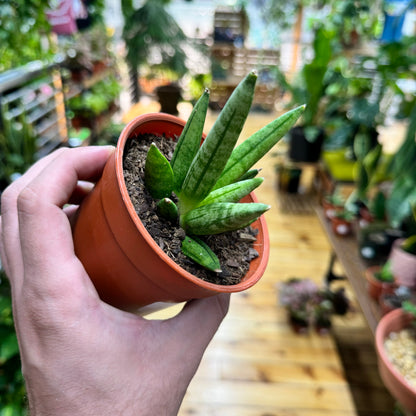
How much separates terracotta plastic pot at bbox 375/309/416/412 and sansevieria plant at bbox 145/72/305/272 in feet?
2.89

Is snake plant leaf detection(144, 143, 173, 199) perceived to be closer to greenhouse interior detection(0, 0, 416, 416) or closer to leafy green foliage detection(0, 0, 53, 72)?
greenhouse interior detection(0, 0, 416, 416)

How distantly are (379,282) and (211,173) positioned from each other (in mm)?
1234

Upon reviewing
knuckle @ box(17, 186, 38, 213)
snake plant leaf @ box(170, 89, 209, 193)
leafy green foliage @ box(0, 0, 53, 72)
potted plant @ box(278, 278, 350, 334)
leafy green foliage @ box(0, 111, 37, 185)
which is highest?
leafy green foliage @ box(0, 0, 53, 72)

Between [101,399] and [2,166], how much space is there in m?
1.49

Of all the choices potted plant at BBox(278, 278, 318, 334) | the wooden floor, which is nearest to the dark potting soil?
the wooden floor

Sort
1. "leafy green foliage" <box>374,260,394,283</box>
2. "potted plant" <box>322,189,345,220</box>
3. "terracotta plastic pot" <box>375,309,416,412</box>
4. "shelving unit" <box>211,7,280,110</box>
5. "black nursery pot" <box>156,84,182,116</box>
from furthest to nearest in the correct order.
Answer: "shelving unit" <box>211,7,280,110</box> → "black nursery pot" <box>156,84,182,116</box> → "potted plant" <box>322,189,345,220</box> → "leafy green foliage" <box>374,260,394,283</box> → "terracotta plastic pot" <box>375,309,416,412</box>

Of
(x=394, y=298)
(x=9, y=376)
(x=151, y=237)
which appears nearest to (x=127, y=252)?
(x=151, y=237)

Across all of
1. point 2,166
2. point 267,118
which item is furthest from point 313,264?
point 267,118

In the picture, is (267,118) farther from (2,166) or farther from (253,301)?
(2,166)

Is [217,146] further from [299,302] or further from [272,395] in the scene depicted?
[299,302]

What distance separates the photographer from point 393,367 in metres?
1.08

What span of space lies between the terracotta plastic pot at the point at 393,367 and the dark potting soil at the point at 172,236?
31.5 inches

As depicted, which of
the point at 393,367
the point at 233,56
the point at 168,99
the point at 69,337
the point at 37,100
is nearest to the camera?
the point at 69,337

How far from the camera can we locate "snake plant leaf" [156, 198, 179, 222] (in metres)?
0.48
